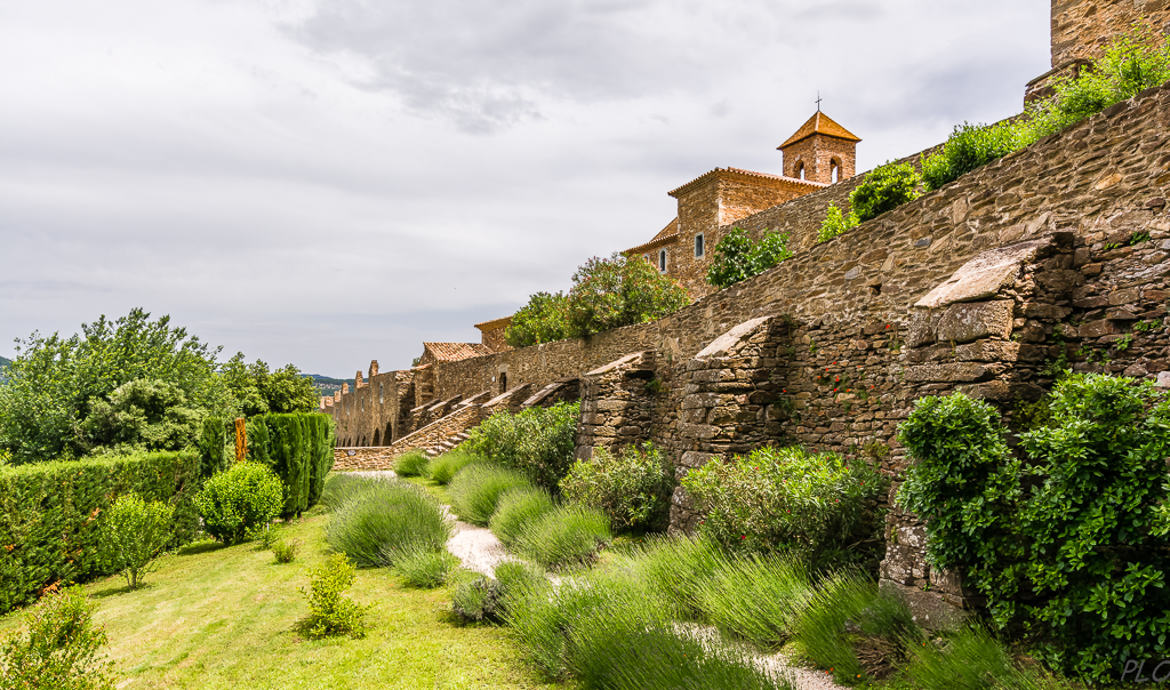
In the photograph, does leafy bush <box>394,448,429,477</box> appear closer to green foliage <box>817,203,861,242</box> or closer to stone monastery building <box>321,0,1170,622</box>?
stone monastery building <box>321,0,1170,622</box>

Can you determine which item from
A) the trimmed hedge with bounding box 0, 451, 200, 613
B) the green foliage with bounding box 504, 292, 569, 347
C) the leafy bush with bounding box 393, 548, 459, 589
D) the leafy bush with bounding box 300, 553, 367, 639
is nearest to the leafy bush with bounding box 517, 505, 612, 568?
the leafy bush with bounding box 393, 548, 459, 589

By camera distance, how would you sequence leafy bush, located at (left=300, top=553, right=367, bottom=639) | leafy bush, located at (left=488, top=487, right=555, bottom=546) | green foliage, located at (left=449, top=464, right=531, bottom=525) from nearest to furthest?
leafy bush, located at (left=300, top=553, right=367, bottom=639) → leafy bush, located at (left=488, top=487, right=555, bottom=546) → green foliage, located at (left=449, top=464, right=531, bottom=525)

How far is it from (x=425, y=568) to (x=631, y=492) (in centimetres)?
320

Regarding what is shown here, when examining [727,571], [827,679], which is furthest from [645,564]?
[827,679]

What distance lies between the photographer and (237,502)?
11.4m

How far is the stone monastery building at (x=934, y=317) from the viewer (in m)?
4.62

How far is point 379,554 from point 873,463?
22.3 feet

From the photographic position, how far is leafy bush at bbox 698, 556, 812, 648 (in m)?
5.25

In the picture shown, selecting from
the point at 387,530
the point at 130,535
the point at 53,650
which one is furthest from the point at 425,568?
the point at 53,650

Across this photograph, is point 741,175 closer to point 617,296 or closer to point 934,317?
point 617,296

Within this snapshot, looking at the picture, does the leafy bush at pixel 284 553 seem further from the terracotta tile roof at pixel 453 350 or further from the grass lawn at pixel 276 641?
the terracotta tile roof at pixel 453 350

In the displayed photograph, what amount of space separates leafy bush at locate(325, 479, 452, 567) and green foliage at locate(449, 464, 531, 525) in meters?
1.35

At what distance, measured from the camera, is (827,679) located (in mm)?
4543

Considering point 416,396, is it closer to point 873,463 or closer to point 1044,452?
point 873,463
